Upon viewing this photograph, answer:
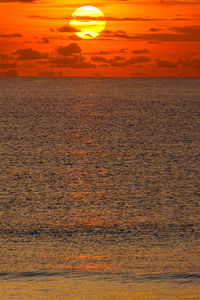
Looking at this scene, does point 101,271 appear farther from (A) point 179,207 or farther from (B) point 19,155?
(B) point 19,155

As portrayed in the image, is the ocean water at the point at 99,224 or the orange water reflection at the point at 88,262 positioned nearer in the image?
A: the ocean water at the point at 99,224

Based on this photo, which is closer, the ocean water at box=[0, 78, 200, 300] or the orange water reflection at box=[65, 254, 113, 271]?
the ocean water at box=[0, 78, 200, 300]

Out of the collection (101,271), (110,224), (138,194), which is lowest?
(101,271)

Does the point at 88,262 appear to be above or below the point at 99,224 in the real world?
below

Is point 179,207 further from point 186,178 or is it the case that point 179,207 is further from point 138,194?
point 186,178

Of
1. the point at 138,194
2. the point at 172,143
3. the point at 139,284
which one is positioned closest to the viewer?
the point at 139,284

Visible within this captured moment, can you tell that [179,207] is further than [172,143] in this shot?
No

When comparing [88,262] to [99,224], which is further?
[99,224]

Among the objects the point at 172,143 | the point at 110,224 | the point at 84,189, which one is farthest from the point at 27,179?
the point at 172,143

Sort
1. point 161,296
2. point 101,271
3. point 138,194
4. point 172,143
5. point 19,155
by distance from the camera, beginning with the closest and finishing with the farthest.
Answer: point 161,296
point 101,271
point 138,194
point 19,155
point 172,143

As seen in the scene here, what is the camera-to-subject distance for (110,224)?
15.2 metres

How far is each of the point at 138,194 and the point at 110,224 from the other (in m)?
4.86

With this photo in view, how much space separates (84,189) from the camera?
822 inches

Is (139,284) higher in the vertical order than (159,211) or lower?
lower
